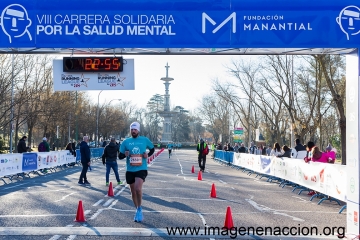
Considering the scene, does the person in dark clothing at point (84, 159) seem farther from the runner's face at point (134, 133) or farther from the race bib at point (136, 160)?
the race bib at point (136, 160)

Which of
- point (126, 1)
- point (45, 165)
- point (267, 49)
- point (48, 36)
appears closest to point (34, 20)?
point (48, 36)

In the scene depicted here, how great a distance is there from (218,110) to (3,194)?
210ft

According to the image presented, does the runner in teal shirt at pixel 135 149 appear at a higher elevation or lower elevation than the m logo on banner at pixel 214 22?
lower

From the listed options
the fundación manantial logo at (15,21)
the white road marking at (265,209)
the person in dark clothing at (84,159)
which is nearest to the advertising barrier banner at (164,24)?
the fundación manantial logo at (15,21)

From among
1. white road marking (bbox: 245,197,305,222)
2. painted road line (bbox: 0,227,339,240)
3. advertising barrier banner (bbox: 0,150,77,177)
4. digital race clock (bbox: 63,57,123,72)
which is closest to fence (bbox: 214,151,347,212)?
white road marking (bbox: 245,197,305,222)

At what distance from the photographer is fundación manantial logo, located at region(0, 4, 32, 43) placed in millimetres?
9938

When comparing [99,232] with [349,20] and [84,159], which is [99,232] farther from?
[84,159]

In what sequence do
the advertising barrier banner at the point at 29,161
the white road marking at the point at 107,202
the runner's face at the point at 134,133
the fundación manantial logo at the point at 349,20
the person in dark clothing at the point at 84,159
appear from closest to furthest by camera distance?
1. the fundación manantial logo at the point at 349,20
2. the runner's face at the point at 134,133
3. the white road marking at the point at 107,202
4. the person in dark clothing at the point at 84,159
5. the advertising barrier banner at the point at 29,161

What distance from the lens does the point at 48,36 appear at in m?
10.1

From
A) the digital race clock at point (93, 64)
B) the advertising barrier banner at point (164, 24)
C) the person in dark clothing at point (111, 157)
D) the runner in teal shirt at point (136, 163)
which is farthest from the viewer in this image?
the person in dark clothing at point (111, 157)

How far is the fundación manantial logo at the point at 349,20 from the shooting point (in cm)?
961

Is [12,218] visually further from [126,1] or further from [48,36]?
[126,1]

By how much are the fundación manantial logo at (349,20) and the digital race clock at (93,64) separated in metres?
5.13

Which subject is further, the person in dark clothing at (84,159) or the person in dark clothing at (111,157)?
the person in dark clothing at (84,159)
